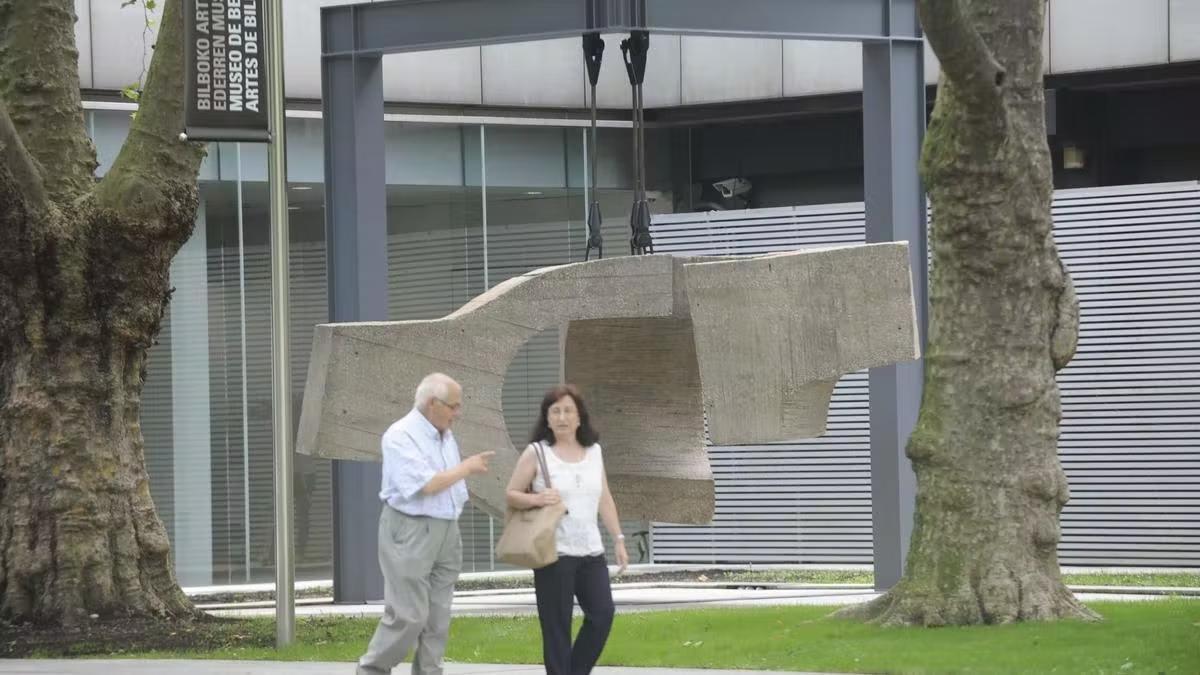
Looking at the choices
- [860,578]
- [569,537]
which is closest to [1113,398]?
[860,578]

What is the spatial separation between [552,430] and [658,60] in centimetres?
1315

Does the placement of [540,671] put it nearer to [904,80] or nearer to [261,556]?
[904,80]

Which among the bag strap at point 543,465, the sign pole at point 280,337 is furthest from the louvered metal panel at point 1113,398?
the bag strap at point 543,465

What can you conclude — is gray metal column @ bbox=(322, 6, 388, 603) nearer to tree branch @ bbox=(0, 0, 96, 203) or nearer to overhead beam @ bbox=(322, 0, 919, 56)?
overhead beam @ bbox=(322, 0, 919, 56)

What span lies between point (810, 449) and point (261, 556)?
5.99m

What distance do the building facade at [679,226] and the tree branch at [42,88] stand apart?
438cm

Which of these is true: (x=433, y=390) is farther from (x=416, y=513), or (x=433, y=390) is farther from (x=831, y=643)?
(x=831, y=643)

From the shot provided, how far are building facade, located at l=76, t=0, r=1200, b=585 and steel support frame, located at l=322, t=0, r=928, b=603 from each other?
338 cm

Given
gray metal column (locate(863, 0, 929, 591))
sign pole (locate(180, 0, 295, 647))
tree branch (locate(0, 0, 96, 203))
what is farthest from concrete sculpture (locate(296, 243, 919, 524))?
gray metal column (locate(863, 0, 929, 591))

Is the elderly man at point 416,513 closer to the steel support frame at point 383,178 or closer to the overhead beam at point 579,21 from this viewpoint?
the overhead beam at point 579,21

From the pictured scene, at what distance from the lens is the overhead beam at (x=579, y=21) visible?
15914 millimetres

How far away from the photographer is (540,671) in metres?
11.2

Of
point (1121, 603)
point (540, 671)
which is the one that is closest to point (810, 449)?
point (1121, 603)

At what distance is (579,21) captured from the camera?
16.0m
